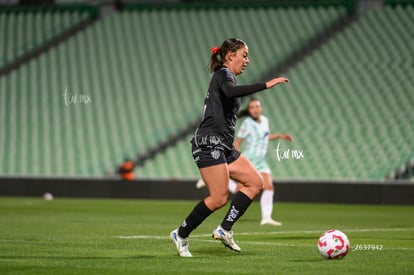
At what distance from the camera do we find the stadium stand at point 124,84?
1061 inches

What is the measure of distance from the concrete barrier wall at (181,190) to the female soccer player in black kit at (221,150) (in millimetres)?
12766

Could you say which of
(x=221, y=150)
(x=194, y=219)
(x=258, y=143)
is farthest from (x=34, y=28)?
(x=194, y=219)

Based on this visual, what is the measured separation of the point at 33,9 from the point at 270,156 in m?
13.8

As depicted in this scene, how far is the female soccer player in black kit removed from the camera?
9125 millimetres

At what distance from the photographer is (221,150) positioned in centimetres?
926

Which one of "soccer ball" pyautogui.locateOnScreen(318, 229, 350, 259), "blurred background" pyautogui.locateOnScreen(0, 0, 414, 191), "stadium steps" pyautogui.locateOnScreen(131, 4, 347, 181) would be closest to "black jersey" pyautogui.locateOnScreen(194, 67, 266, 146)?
"soccer ball" pyautogui.locateOnScreen(318, 229, 350, 259)

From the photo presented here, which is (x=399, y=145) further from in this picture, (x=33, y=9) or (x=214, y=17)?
(x=33, y=9)

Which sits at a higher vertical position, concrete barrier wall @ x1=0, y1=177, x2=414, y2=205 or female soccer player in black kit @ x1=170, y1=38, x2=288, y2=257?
female soccer player in black kit @ x1=170, y1=38, x2=288, y2=257

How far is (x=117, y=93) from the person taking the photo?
28.7m

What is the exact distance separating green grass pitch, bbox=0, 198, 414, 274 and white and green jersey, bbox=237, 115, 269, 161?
3.94 feet

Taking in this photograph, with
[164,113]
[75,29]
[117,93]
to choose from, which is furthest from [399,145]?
A: [75,29]

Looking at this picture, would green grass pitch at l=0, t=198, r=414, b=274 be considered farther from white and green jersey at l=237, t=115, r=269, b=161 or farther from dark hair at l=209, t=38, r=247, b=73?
dark hair at l=209, t=38, r=247, b=73

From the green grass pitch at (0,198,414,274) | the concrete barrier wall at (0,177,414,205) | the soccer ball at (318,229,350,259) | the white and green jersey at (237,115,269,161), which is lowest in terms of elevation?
the concrete barrier wall at (0,177,414,205)

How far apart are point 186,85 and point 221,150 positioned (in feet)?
64.0
